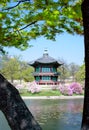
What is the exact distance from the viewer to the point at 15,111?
2.80 meters

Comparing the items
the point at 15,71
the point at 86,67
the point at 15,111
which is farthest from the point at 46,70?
the point at 15,111

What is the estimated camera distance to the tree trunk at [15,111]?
2801mm

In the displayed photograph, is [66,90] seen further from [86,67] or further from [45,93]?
[86,67]

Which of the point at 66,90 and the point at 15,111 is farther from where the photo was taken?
the point at 66,90

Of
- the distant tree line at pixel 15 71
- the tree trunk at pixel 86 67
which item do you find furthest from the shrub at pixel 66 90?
the tree trunk at pixel 86 67

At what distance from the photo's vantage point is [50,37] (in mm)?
8312

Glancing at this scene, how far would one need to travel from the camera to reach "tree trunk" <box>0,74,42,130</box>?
9.19 ft

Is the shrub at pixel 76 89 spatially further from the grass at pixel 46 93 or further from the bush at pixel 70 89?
the grass at pixel 46 93

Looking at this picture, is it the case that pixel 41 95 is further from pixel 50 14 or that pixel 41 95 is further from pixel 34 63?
pixel 50 14

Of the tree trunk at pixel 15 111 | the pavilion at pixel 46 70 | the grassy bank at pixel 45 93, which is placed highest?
the tree trunk at pixel 15 111

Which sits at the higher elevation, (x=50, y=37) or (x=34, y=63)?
(x=50, y=37)

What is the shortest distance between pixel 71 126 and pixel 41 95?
20.4m

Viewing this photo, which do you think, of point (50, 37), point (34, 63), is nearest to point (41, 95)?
point (34, 63)

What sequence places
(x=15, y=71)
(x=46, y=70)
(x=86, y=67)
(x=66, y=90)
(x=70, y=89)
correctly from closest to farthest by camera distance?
(x=86, y=67)
(x=66, y=90)
(x=70, y=89)
(x=46, y=70)
(x=15, y=71)
